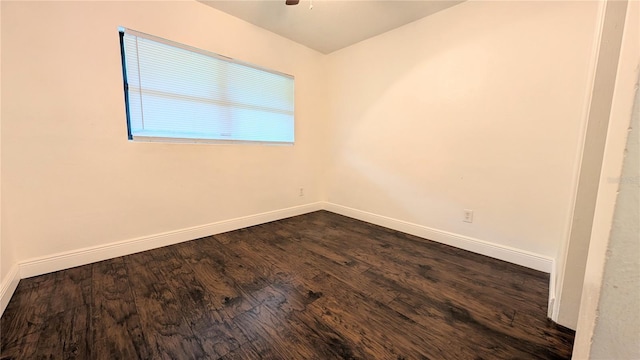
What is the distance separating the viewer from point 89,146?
6.32 ft

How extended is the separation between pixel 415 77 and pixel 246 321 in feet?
9.12

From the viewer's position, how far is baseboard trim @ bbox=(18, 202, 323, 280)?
1.80 meters

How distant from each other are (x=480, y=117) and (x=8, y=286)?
12.5 ft

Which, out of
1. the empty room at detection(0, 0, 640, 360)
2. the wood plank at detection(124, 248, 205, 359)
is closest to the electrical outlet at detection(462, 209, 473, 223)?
the empty room at detection(0, 0, 640, 360)

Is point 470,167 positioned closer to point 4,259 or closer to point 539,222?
point 539,222

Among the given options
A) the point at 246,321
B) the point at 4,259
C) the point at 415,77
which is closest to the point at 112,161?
the point at 4,259

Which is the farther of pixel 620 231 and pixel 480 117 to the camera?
pixel 480 117

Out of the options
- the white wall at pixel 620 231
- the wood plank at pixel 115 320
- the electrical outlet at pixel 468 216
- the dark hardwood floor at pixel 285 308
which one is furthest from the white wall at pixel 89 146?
the white wall at pixel 620 231

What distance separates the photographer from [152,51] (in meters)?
2.16

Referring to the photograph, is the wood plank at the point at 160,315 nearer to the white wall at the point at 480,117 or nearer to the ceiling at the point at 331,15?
the white wall at the point at 480,117

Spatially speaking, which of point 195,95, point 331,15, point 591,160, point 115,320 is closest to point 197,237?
point 115,320

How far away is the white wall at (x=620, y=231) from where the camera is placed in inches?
16.7

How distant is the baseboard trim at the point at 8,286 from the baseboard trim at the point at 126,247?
0.09 m

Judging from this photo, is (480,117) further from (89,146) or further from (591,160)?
(89,146)
